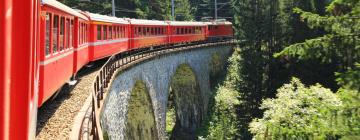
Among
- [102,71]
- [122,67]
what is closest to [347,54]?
[102,71]

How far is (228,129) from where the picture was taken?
125 ft

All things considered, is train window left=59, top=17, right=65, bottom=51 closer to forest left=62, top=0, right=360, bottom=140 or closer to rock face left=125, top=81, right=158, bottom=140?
forest left=62, top=0, right=360, bottom=140

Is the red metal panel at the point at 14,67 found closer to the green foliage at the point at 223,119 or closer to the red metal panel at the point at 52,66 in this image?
the red metal panel at the point at 52,66

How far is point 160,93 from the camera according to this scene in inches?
1248

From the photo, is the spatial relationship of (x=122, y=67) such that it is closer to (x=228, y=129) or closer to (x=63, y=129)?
(x=63, y=129)

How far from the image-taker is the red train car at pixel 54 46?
9057 millimetres

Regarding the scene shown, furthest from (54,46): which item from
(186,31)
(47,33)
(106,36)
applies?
(186,31)

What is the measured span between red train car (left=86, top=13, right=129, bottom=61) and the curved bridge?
0.88 m

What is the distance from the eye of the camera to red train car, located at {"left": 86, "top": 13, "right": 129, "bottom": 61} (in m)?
21.1

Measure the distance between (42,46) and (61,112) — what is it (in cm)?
320

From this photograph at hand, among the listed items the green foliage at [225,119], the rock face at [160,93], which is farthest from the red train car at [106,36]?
the green foliage at [225,119]

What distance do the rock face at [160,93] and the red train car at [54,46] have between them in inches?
86.6

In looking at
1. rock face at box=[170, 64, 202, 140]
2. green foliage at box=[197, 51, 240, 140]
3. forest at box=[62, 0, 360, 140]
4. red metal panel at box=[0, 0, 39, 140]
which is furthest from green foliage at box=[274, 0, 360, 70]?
rock face at box=[170, 64, 202, 140]

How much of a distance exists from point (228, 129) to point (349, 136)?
28364 mm
